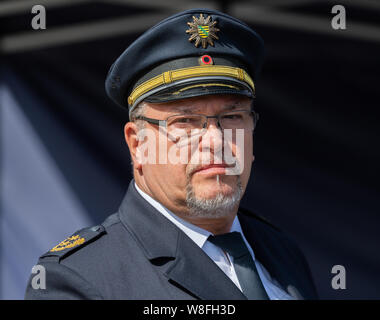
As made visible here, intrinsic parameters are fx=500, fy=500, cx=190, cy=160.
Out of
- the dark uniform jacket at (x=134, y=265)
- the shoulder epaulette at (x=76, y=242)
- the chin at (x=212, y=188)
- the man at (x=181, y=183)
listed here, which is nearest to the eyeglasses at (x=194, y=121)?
the man at (x=181, y=183)

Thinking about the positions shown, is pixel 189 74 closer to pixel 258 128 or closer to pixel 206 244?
pixel 206 244

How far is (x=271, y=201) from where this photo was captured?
2791 millimetres

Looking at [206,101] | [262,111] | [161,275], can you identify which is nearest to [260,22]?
[262,111]

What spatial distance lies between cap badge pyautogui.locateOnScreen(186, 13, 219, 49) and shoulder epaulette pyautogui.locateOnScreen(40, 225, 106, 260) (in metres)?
0.57

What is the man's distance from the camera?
4.05ft

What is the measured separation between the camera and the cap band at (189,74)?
1.27 meters

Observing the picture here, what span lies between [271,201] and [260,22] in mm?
969

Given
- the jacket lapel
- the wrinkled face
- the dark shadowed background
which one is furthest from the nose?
the dark shadowed background

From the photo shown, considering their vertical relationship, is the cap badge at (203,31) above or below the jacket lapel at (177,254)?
above

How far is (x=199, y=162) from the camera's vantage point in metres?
1.24

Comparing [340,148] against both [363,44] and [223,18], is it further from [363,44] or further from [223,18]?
[223,18]

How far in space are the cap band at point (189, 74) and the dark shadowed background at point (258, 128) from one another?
3.48 feet

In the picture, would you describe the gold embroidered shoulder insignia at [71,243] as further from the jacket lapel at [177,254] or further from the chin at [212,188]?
the chin at [212,188]

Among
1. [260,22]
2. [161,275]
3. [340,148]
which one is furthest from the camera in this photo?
[340,148]
